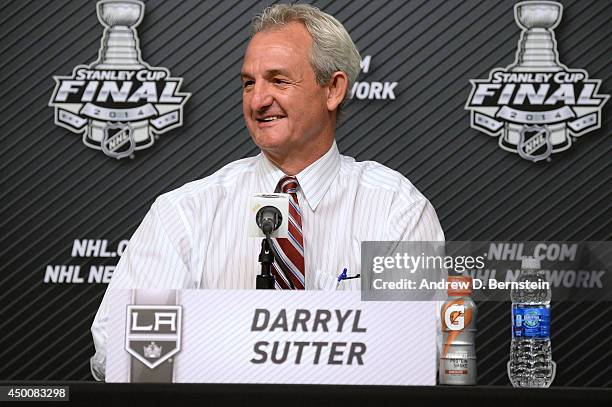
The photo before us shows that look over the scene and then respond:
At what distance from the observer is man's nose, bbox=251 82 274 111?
8.04ft

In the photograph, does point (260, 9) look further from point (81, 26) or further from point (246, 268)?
point (246, 268)

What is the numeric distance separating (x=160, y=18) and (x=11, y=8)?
611 millimetres

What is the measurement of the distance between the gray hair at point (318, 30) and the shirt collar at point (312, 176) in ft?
0.71

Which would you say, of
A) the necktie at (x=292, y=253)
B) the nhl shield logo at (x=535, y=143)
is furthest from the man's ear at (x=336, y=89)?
the nhl shield logo at (x=535, y=143)

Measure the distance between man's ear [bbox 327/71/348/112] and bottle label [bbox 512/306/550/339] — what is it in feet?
3.45

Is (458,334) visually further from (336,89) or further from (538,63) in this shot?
(538,63)

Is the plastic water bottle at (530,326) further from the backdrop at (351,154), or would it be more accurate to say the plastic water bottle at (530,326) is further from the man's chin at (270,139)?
the backdrop at (351,154)

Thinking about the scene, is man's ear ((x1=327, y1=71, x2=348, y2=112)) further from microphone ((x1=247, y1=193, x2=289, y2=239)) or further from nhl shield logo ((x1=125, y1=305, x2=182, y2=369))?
nhl shield logo ((x1=125, y1=305, x2=182, y2=369))

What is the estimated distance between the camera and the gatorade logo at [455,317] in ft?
5.30

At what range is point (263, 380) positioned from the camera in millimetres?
1464

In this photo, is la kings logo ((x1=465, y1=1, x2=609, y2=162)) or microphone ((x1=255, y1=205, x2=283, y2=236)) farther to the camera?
la kings logo ((x1=465, y1=1, x2=609, y2=162))

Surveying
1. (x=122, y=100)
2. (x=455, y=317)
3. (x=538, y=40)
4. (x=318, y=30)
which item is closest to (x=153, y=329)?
(x=455, y=317)

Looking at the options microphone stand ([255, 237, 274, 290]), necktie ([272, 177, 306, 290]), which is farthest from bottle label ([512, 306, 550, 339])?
necktie ([272, 177, 306, 290])

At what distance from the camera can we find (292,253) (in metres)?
2.31
